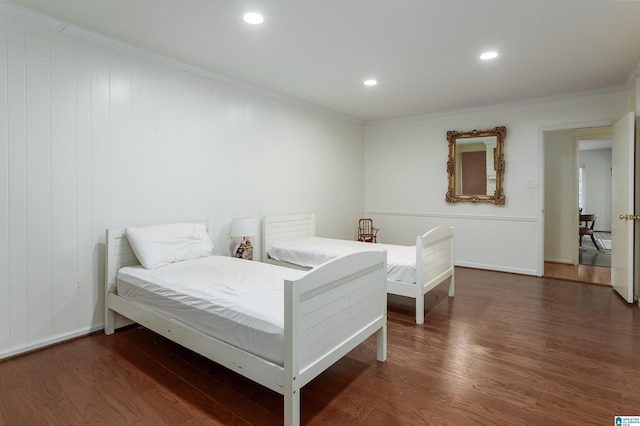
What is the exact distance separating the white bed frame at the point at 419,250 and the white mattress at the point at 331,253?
0.22 feet

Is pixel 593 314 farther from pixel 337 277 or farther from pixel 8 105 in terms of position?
pixel 8 105

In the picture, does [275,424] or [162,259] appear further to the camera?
[162,259]

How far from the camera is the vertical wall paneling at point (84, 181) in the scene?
112 inches

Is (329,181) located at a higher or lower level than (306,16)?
lower

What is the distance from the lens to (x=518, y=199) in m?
5.08

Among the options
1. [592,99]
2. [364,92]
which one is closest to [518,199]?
[592,99]

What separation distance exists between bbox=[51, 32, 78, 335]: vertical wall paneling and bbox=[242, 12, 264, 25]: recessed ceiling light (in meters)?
1.46

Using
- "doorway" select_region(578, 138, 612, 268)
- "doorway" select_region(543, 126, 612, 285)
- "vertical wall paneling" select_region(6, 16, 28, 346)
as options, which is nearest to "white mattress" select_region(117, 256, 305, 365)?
"vertical wall paneling" select_region(6, 16, 28, 346)

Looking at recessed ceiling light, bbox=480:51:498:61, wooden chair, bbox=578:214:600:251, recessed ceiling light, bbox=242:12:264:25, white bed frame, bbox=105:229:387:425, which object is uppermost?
recessed ceiling light, bbox=480:51:498:61

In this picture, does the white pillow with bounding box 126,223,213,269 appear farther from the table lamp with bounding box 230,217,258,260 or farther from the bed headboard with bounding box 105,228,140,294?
the table lamp with bounding box 230,217,258,260

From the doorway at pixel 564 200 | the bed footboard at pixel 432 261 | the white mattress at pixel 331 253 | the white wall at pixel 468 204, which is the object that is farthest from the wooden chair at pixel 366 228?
the doorway at pixel 564 200

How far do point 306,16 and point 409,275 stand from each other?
241 centimetres

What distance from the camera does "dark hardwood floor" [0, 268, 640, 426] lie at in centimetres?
188

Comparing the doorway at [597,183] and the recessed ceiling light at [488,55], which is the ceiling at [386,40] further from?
the doorway at [597,183]
